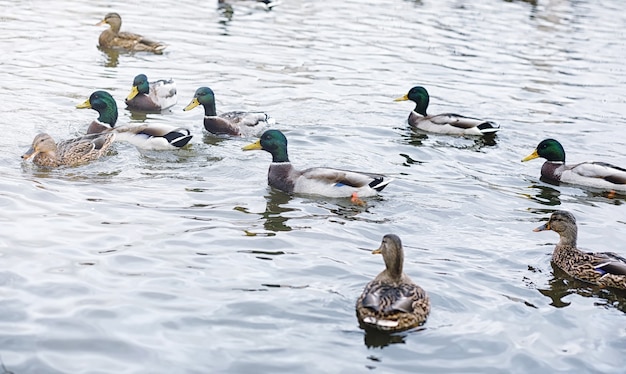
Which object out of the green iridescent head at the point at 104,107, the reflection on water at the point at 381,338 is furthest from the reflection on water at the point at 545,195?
the green iridescent head at the point at 104,107

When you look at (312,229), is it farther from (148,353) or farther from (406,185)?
(148,353)

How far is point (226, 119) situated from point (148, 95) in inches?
74.1

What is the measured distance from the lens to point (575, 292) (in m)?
9.21

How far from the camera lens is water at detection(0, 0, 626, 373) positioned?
24.1 ft

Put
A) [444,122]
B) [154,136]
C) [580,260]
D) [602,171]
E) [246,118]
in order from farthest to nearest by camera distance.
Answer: [444,122] < [246,118] < [154,136] < [602,171] < [580,260]

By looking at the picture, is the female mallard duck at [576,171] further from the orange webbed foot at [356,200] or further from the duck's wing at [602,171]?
the orange webbed foot at [356,200]

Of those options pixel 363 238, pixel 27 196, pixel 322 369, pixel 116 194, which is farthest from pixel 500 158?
pixel 322 369

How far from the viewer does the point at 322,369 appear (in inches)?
273

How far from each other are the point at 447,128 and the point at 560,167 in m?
2.51

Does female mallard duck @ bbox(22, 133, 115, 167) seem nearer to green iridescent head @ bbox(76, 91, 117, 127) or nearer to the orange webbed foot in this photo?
green iridescent head @ bbox(76, 91, 117, 127)

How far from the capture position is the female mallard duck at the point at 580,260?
917 cm

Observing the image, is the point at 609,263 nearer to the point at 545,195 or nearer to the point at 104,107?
the point at 545,195

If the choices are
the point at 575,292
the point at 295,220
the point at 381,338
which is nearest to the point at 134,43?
the point at 295,220

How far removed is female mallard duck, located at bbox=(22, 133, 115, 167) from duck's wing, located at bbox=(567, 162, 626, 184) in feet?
20.8
